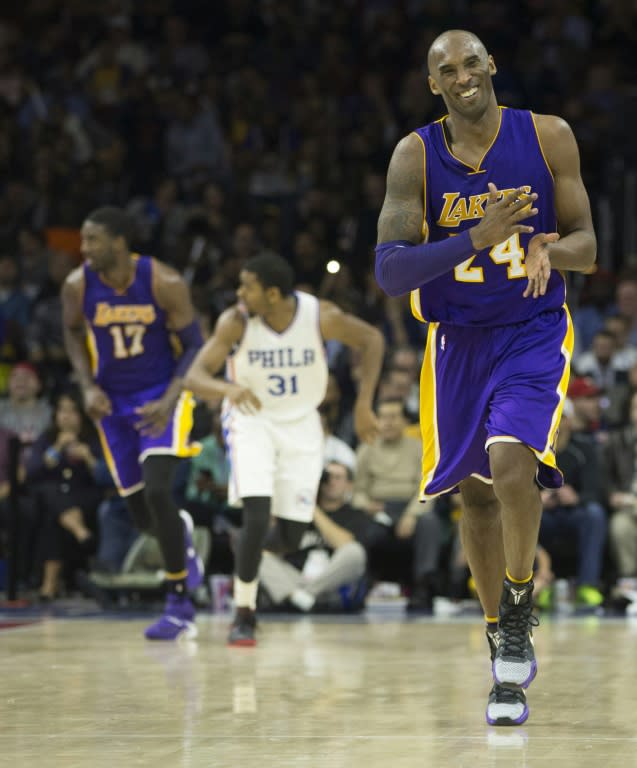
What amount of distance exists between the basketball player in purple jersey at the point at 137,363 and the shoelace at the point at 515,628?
3.03m

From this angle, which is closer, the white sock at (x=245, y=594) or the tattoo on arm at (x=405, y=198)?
the tattoo on arm at (x=405, y=198)

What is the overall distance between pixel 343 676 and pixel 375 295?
5.97 metres

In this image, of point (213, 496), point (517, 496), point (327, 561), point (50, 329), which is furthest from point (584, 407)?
point (517, 496)

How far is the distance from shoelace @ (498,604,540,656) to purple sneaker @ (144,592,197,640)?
118 inches

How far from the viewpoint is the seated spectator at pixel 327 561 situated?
8734mm

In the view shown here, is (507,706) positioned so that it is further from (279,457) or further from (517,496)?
(279,457)

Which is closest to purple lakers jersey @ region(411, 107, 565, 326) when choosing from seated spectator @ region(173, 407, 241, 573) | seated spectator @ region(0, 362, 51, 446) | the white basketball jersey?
the white basketball jersey

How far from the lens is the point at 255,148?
12828 millimetres

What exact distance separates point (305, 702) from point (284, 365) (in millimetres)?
2670

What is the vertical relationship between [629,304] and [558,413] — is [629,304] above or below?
above

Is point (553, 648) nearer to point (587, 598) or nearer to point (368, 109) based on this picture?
point (587, 598)

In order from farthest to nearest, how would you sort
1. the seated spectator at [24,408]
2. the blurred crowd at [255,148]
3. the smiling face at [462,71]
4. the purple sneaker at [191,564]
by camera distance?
the blurred crowd at [255,148], the seated spectator at [24,408], the purple sneaker at [191,564], the smiling face at [462,71]

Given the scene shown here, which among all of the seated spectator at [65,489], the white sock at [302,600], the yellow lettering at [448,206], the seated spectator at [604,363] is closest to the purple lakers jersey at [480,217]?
the yellow lettering at [448,206]

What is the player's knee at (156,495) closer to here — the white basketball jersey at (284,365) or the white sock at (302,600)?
the white basketball jersey at (284,365)
